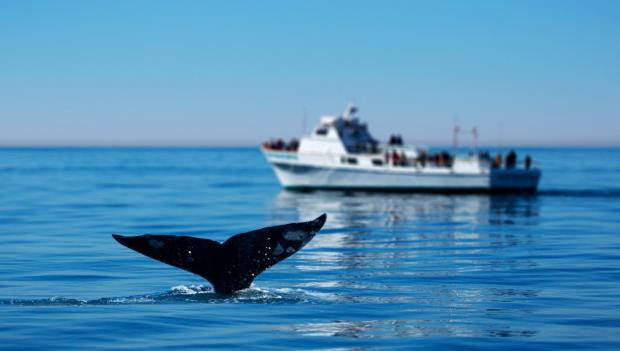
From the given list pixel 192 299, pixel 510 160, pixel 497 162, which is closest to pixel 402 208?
pixel 497 162

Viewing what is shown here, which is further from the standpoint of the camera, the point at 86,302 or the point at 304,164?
the point at 304,164

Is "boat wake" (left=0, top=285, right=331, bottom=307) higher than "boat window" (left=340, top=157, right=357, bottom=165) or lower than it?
lower

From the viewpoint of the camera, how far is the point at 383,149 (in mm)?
60000

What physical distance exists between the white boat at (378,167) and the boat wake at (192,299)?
135ft

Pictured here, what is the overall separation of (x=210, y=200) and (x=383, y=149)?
643 inches

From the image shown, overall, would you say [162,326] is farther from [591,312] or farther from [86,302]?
[591,312]

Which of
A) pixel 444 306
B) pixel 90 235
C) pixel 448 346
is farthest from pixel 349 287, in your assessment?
pixel 90 235

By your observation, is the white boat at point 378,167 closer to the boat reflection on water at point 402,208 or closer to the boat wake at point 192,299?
the boat reflection on water at point 402,208

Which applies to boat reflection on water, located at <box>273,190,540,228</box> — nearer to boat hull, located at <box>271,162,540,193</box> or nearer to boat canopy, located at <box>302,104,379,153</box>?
boat hull, located at <box>271,162,540,193</box>

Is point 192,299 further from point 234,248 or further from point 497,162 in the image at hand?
point 497,162

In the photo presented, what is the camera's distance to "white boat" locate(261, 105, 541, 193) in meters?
55.2

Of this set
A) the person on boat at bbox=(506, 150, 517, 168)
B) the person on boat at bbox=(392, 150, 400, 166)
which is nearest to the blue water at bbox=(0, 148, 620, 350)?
the person on boat at bbox=(392, 150, 400, 166)

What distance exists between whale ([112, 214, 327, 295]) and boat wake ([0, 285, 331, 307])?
1262mm

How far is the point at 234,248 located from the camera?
12070mm
